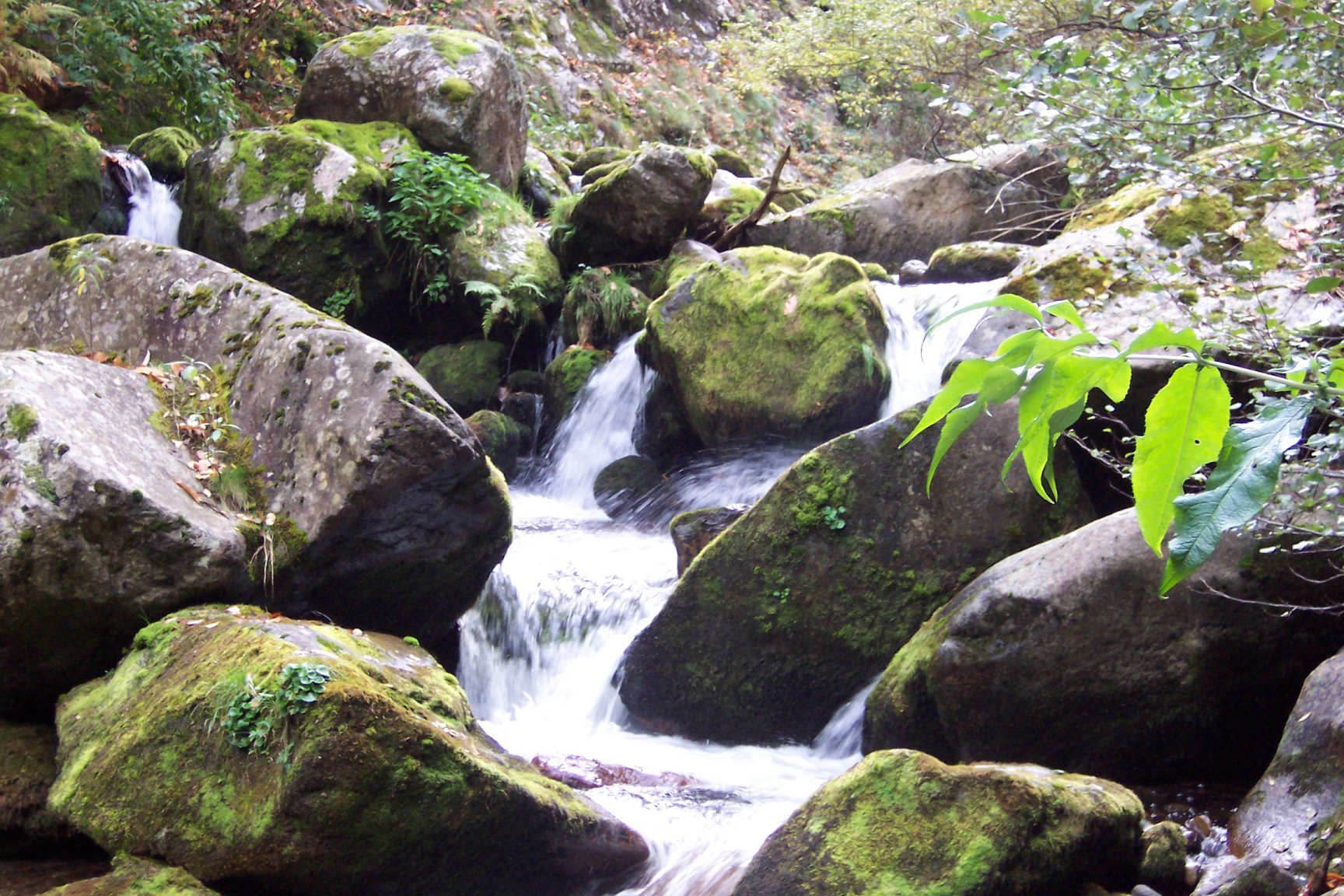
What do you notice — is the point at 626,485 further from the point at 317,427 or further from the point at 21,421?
the point at 21,421

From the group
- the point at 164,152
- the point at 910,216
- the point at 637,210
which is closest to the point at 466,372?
the point at 637,210

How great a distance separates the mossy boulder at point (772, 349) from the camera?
8.26 m

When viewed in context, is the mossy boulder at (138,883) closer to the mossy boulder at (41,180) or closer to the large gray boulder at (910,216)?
the mossy boulder at (41,180)

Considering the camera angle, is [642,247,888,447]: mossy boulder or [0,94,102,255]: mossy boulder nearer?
Result: [642,247,888,447]: mossy boulder

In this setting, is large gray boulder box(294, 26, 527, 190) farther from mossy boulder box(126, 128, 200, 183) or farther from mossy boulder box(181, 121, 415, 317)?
mossy boulder box(126, 128, 200, 183)

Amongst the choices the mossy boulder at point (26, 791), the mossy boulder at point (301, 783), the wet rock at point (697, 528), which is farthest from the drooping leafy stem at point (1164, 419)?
the wet rock at point (697, 528)

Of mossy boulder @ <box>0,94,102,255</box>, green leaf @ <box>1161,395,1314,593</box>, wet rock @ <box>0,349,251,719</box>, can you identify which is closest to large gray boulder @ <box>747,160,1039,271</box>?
mossy boulder @ <box>0,94,102,255</box>

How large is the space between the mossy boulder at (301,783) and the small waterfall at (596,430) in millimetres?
5127

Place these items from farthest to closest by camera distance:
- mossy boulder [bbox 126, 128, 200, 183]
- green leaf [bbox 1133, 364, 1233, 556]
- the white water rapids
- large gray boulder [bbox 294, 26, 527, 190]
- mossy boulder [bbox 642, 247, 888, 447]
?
1. large gray boulder [bbox 294, 26, 527, 190]
2. mossy boulder [bbox 126, 128, 200, 183]
3. mossy boulder [bbox 642, 247, 888, 447]
4. the white water rapids
5. green leaf [bbox 1133, 364, 1233, 556]

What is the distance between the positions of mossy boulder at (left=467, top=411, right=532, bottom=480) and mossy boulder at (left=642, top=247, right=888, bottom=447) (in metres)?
1.50

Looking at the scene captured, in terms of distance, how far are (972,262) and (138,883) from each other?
8.49 metres

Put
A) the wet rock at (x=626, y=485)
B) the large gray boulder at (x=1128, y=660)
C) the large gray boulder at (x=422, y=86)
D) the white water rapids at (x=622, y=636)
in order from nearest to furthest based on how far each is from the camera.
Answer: the large gray boulder at (x=1128, y=660)
the white water rapids at (x=622, y=636)
the wet rock at (x=626, y=485)
the large gray boulder at (x=422, y=86)

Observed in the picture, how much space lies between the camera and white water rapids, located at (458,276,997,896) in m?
4.81

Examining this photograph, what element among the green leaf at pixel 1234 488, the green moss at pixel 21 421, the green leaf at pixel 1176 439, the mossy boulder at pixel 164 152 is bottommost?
the green moss at pixel 21 421
